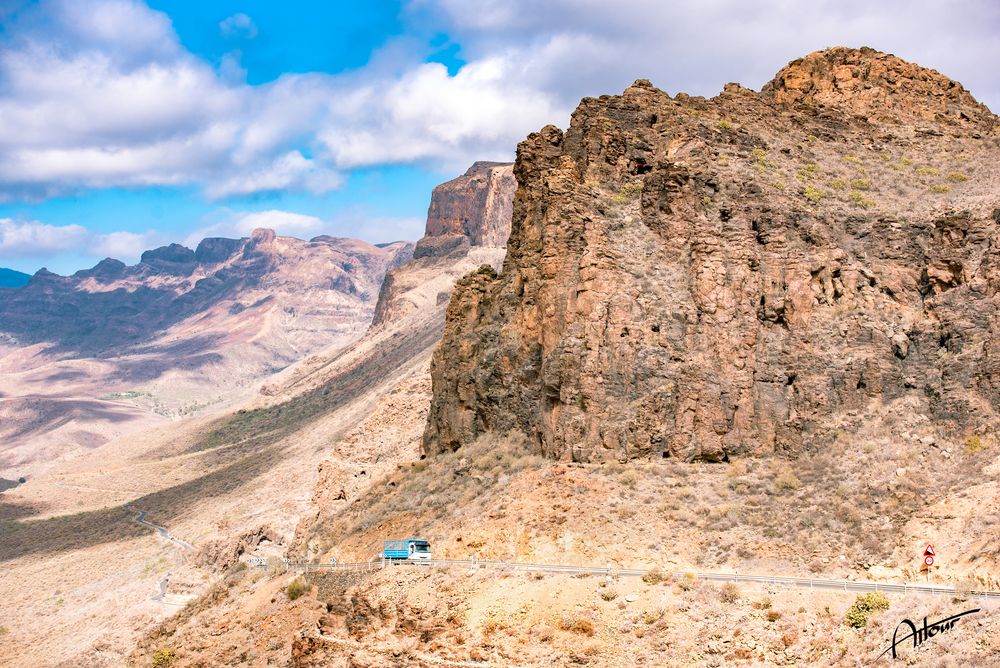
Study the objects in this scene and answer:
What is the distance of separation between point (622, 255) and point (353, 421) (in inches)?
2379

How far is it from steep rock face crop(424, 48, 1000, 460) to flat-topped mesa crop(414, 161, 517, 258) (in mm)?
148828

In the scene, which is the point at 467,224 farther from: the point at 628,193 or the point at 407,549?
the point at 407,549

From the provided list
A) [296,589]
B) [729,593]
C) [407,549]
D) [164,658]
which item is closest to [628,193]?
[407,549]

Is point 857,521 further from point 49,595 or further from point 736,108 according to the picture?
point 49,595

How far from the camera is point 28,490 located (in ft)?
394

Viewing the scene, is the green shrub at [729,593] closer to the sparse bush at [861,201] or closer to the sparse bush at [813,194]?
the sparse bush at [813,194]

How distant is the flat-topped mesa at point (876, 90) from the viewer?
4606 cm

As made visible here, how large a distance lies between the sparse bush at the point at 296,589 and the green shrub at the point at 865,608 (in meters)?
19.1

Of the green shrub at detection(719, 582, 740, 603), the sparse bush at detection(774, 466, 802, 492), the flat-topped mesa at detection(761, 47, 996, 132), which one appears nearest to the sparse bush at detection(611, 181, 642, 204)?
the flat-topped mesa at detection(761, 47, 996, 132)

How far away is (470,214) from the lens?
194875mm

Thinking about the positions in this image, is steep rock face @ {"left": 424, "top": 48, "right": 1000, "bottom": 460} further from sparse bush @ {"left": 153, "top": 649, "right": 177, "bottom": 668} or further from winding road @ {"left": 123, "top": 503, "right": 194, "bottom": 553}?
winding road @ {"left": 123, "top": 503, "right": 194, "bottom": 553}

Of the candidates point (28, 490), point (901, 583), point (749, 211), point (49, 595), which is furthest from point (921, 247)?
point (28, 490)

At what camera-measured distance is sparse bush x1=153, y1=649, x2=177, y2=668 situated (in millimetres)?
37844

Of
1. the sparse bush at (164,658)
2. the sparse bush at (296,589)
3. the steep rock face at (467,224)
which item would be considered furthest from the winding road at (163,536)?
the steep rock face at (467,224)
